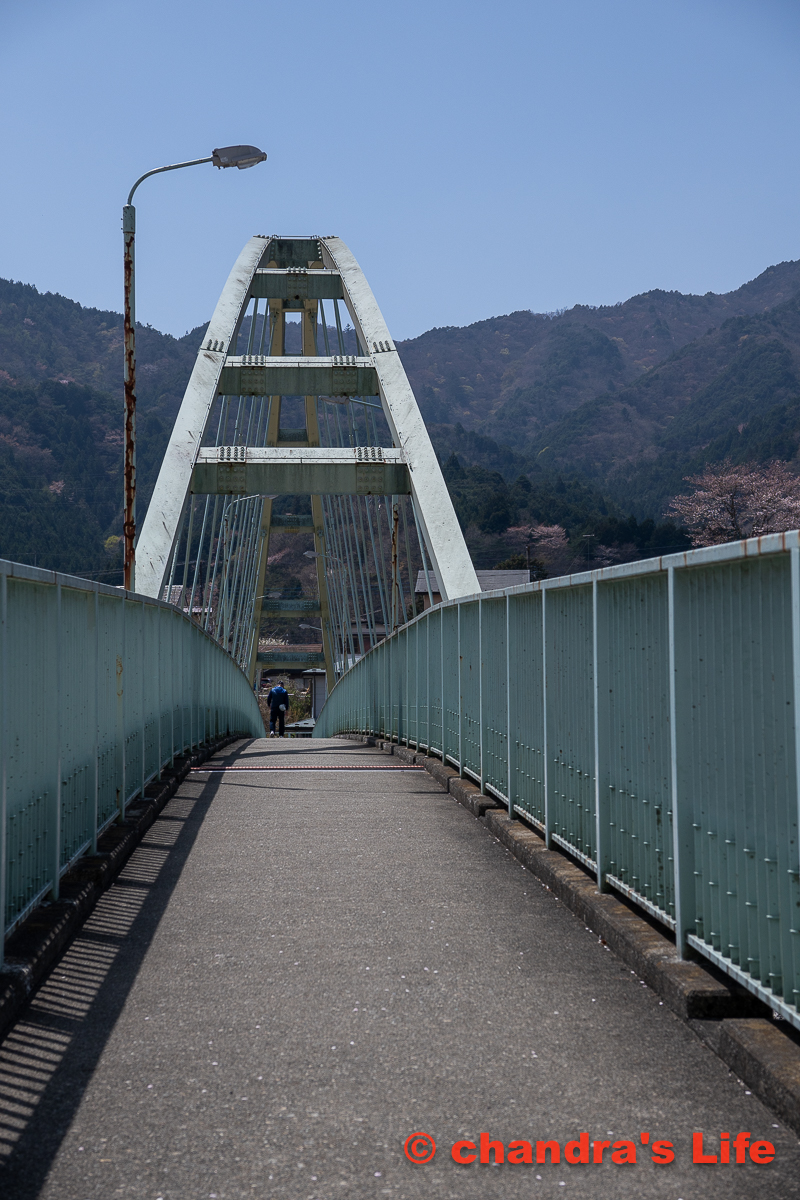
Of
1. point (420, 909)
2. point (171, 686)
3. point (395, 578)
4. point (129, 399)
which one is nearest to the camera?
point (420, 909)

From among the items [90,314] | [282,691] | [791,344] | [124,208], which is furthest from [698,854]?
[90,314]

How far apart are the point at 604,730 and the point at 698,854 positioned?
1157 millimetres

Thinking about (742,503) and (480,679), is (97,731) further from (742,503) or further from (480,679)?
(742,503)

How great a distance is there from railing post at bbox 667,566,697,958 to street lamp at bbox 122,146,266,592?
9.14 m

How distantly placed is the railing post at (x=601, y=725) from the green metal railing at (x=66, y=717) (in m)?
2.40

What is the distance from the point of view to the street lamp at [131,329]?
12.3m

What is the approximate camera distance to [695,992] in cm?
360

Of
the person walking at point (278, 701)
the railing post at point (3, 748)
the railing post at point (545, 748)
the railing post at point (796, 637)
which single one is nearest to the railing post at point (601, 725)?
the railing post at point (545, 748)

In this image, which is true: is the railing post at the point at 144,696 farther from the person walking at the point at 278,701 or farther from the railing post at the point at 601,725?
the person walking at the point at 278,701

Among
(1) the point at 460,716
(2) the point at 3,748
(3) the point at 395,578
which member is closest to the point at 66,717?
(2) the point at 3,748

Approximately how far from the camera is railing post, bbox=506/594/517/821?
711 centimetres

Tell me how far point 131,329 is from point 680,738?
10256mm

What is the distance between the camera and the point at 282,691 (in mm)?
29969

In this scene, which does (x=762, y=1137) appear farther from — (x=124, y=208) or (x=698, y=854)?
(x=124, y=208)
